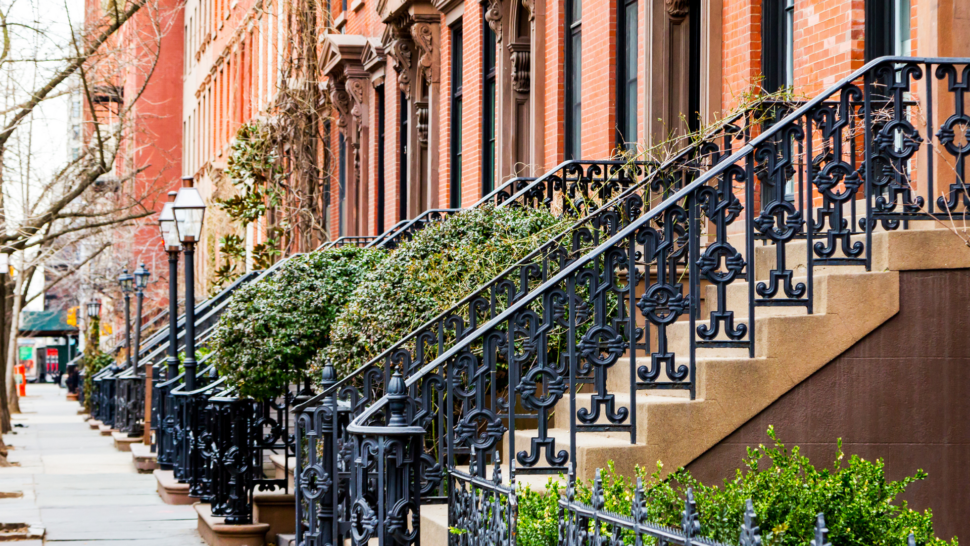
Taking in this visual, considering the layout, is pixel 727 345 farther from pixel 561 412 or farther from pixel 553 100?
pixel 553 100

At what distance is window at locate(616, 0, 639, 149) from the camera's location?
12.1m

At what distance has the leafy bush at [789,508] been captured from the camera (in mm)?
5500

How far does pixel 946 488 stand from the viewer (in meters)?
6.90

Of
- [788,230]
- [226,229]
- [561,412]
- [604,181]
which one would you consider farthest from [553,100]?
[226,229]

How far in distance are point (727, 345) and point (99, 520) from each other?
9693 mm

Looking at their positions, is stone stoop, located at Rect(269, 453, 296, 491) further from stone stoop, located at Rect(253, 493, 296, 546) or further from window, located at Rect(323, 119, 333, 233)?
window, located at Rect(323, 119, 333, 233)

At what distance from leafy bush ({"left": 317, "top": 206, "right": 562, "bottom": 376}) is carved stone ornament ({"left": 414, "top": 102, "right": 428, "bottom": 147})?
9.01 m

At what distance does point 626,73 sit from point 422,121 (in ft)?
25.1

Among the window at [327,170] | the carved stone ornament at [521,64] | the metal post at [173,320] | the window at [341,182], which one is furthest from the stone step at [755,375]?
the window at [327,170]

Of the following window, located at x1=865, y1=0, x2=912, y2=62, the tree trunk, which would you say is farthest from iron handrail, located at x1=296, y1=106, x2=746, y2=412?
the tree trunk

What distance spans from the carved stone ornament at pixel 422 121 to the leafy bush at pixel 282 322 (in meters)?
6.69

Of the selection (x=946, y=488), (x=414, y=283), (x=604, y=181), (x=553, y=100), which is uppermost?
(x=553, y=100)

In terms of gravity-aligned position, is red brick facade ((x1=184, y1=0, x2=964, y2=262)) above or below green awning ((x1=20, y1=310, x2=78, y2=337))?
above

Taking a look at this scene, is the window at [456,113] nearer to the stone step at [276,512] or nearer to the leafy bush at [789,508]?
the stone step at [276,512]
